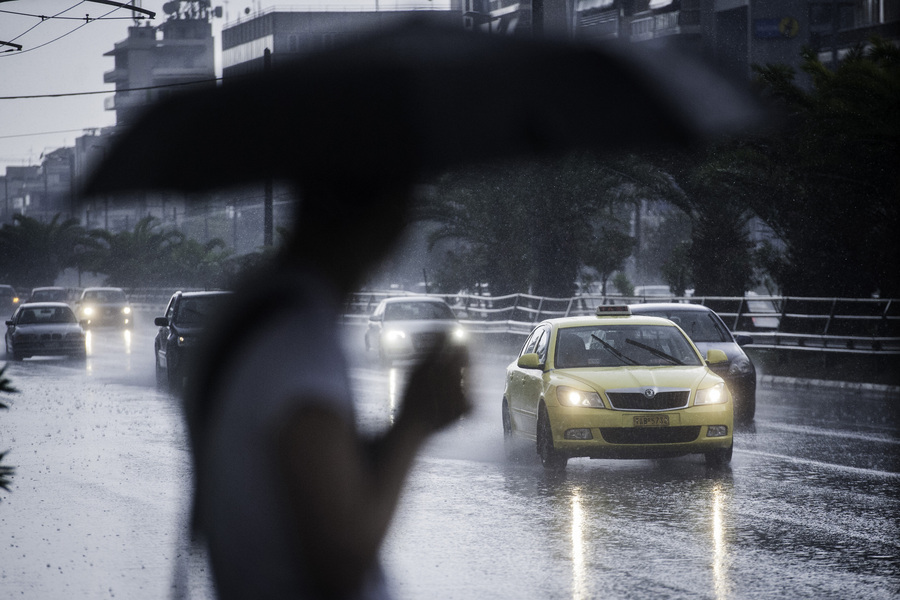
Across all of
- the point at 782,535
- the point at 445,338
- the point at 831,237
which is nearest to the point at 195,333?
the point at 445,338

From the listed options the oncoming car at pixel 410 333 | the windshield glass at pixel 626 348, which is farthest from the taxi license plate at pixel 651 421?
the oncoming car at pixel 410 333

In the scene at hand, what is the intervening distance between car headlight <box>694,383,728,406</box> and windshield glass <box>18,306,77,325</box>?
82.8 ft

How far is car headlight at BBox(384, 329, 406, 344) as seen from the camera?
1102 inches

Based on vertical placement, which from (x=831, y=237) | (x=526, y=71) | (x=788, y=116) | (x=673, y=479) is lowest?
(x=673, y=479)

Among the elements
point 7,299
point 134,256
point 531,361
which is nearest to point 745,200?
point 531,361

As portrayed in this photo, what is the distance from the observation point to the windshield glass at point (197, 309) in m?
23.9

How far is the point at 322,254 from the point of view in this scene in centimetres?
5153

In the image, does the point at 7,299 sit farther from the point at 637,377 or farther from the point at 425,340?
the point at 637,377

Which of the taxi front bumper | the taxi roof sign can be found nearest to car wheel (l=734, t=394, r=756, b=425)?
the taxi roof sign

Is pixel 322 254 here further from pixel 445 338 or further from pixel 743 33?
pixel 743 33

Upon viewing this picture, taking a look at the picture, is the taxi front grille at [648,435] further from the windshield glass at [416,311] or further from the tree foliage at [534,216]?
the tree foliage at [534,216]

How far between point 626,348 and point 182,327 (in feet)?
39.6

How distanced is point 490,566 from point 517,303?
3188 centimetres

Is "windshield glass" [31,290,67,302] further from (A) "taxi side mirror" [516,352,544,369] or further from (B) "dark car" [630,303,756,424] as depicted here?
(A) "taxi side mirror" [516,352,544,369]
